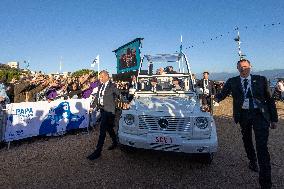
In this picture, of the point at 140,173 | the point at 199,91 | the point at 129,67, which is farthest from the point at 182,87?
the point at 129,67

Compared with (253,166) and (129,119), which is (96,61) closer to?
(129,119)

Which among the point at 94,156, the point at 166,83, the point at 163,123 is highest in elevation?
the point at 166,83

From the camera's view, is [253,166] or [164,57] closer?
[253,166]

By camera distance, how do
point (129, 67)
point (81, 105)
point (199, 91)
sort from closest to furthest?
point (199, 91), point (81, 105), point (129, 67)

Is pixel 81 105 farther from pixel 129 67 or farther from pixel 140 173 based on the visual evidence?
pixel 129 67

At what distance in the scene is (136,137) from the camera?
6.18 m

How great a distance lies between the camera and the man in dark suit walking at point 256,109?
5.12 m

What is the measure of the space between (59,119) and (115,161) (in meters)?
3.57

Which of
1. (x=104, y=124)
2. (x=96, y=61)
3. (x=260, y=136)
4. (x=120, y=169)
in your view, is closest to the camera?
(x=260, y=136)

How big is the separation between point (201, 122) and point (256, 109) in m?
1.11

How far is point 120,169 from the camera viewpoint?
20.4 feet

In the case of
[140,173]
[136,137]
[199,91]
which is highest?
[199,91]

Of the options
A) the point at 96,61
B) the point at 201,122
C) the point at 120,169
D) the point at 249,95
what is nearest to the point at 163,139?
the point at 201,122

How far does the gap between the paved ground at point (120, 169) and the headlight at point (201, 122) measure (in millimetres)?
935
